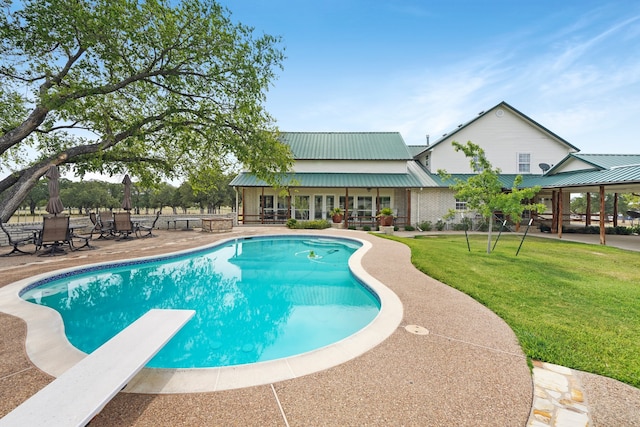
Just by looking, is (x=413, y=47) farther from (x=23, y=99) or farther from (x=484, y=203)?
(x=23, y=99)

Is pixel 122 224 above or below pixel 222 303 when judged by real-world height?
above

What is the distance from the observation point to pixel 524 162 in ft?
71.9

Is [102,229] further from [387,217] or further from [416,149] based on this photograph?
[416,149]

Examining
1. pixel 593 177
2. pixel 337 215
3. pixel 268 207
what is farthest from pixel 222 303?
pixel 593 177

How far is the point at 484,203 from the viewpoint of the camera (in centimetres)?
1035

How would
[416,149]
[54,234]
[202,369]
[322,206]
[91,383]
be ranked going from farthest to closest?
[416,149], [322,206], [54,234], [202,369], [91,383]

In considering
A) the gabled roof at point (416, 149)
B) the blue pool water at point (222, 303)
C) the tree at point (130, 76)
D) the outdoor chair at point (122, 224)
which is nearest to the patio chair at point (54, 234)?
the tree at point (130, 76)

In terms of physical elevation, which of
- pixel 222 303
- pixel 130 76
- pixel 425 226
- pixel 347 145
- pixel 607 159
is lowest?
pixel 222 303

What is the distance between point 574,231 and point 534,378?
22368mm

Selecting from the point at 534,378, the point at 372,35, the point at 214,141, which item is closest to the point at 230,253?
the point at 214,141

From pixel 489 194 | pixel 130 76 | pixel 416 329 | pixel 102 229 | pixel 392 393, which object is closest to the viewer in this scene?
pixel 392 393

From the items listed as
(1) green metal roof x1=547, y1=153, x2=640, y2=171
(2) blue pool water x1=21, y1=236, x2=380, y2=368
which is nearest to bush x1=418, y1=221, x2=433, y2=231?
(1) green metal roof x1=547, y1=153, x2=640, y2=171

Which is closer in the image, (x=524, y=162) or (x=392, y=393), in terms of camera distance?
(x=392, y=393)

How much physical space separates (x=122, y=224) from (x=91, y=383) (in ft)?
47.1
